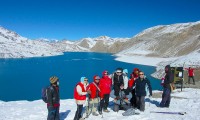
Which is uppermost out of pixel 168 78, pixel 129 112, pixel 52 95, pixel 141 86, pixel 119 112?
pixel 168 78

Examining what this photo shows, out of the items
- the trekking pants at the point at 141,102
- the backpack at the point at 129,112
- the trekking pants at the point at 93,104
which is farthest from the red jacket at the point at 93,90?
the trekking pants at the point at 141,102

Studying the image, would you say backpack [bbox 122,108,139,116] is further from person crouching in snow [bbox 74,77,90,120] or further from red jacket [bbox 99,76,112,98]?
person crouching in snow [bbox 74,77,90,120]

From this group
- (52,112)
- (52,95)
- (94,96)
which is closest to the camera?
(52,95)

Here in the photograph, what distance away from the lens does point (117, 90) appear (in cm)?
1590

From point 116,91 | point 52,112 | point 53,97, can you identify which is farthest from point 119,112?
point 53,97

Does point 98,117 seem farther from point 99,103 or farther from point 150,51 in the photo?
point 150,51

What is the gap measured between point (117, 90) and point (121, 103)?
0.94 meters

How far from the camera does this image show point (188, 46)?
5217 inches

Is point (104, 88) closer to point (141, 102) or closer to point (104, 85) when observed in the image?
point (104, 85)

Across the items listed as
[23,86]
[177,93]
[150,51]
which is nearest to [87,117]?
[177,93]

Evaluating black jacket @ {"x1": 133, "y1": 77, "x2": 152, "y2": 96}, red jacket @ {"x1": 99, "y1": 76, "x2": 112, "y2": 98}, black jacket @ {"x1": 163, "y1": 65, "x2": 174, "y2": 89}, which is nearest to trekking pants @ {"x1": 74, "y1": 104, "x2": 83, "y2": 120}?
red jacket @ {"x1": 99, "y1": 76, "x2": 112, "y2": 98}

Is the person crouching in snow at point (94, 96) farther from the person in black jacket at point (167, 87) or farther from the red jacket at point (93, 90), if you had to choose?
the person in black jacket at point (167, 87)

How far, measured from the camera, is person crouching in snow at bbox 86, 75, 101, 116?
48.6 feet

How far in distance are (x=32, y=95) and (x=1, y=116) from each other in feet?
97.4
